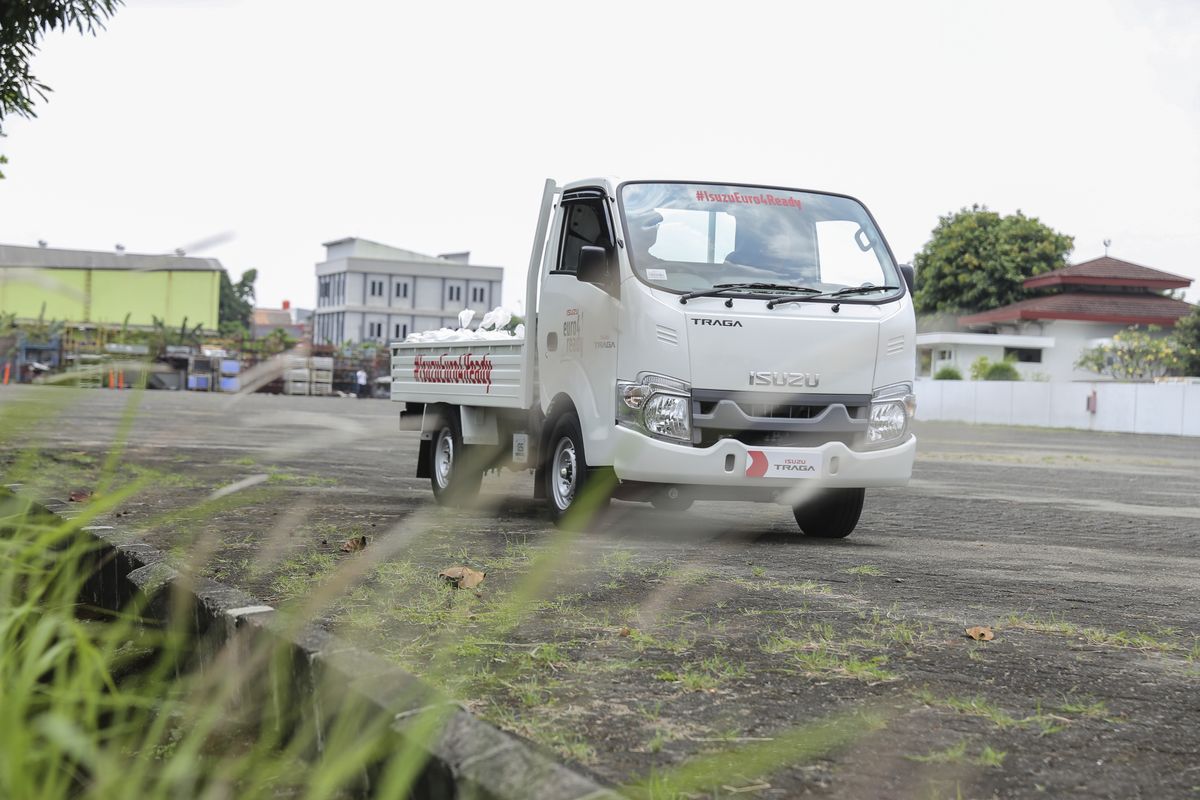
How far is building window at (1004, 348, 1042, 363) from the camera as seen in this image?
64.7 metres

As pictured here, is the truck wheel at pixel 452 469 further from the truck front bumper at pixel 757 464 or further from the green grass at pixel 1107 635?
the green grass at pixel 1107 635

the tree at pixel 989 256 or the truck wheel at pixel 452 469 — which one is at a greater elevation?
the tree at pixel 989 256

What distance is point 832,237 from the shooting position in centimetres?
859

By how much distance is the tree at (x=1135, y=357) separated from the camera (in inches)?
2265

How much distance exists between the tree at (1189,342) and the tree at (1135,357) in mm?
205

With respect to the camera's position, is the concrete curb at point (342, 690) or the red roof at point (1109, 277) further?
the red roof at point (1109, 277)

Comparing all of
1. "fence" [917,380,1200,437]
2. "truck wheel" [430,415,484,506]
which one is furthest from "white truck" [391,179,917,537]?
"fence" [917,380,1200,437]

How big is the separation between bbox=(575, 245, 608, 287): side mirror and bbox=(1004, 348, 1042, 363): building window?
59.7m

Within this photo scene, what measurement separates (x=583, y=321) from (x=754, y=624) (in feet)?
12.7

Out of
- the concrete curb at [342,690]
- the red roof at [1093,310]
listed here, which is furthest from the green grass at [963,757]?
the red roof at [1093,310]

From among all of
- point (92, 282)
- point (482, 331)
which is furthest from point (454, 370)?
point (92, 282)

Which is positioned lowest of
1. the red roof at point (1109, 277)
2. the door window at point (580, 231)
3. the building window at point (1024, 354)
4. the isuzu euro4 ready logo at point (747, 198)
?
the door window at point (580, 231)

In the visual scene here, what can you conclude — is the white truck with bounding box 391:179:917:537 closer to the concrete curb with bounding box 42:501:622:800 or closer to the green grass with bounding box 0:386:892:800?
the green grass with bounding box 0:386:892:800

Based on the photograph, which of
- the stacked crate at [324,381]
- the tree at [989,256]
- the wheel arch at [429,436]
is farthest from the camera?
the tree at [989,256]
